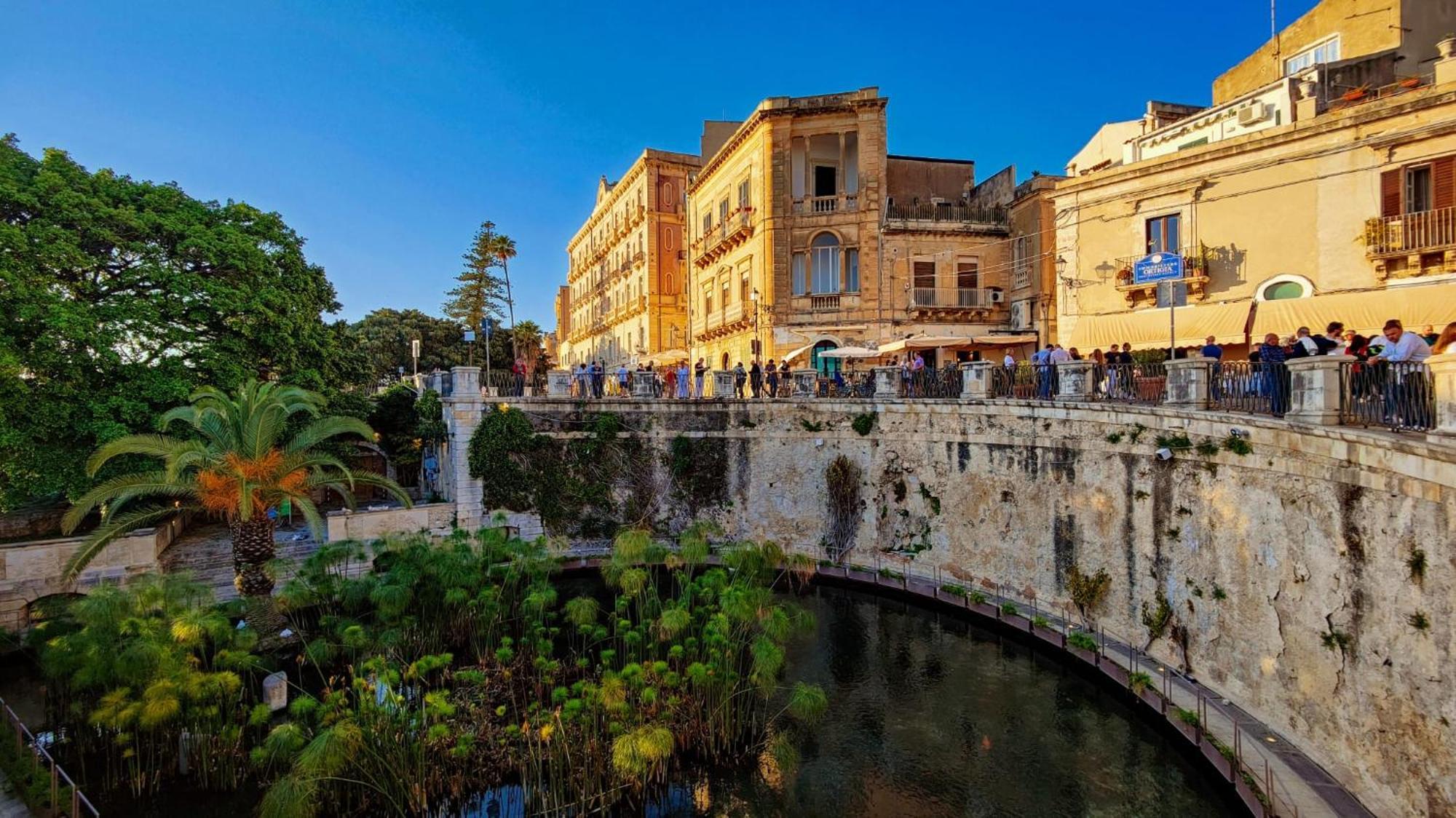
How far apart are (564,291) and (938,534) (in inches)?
2005

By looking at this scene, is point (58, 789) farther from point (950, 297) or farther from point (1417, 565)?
point (950, 297)

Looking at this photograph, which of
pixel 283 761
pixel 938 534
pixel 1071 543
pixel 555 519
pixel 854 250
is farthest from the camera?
pixel 854 250

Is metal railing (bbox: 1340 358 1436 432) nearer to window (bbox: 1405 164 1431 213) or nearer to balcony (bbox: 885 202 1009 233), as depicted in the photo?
window (bbox: 1405 164 1431 213)

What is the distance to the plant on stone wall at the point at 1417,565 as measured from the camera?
7797 millimetres

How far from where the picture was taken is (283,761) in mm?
10914

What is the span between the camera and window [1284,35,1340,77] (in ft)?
64.3

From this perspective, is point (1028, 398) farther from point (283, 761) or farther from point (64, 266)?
point (64, 266)

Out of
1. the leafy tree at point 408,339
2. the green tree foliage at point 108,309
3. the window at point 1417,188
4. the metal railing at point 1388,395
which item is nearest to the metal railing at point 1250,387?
the metal railing at point 1388,395

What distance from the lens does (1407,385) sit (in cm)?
792

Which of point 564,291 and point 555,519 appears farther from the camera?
point 564,291

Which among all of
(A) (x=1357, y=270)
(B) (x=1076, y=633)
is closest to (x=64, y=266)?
(B) (x=1076, y=633)

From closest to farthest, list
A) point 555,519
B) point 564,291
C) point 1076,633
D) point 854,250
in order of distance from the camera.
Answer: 1. point 1076,633
2. point 555,519
3. point 854,250
4. point 564,291

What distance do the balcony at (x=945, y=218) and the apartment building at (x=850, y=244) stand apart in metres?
0.05

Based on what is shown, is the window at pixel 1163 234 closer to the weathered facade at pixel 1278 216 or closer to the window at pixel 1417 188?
the weathered facade at pixel 1278 216
